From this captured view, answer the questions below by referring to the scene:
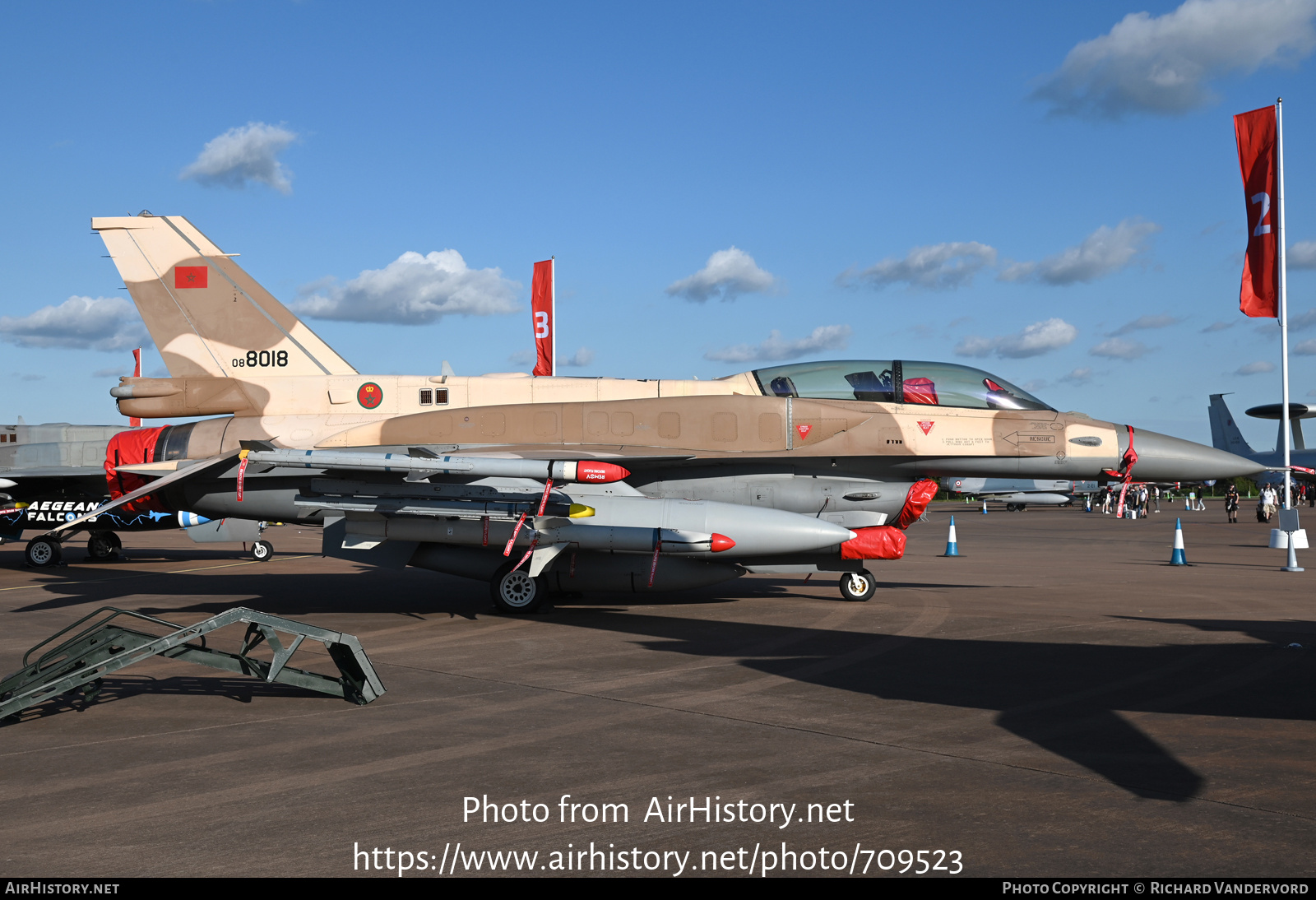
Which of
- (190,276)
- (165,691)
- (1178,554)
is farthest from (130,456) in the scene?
(1178,554)

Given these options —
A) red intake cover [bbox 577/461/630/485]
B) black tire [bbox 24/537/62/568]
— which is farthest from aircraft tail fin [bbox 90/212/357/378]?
black tire [bbox 24/537/62/568]

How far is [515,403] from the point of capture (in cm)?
1326

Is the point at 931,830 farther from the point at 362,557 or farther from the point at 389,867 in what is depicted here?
the point at 362,557

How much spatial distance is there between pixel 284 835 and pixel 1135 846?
376 cm

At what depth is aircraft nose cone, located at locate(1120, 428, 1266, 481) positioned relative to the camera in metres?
12.6

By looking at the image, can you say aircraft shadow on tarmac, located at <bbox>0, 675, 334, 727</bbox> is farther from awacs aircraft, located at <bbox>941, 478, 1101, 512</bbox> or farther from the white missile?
awacs aircraft, located at <bbox>941, 478, 1101, 512</bbox>

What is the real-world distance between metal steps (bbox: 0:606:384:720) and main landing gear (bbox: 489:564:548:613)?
15.6ft

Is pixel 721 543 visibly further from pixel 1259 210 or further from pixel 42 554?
pixel 42 554

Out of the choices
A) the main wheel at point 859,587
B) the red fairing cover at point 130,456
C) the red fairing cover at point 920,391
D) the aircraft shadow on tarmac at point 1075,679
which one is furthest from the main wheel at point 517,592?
the red fairing cover at point 920,391

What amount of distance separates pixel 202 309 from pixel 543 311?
1170 cm

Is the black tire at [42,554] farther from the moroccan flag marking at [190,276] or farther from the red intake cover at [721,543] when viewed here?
the red intake cover at [721,543]

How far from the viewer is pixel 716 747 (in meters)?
6.01

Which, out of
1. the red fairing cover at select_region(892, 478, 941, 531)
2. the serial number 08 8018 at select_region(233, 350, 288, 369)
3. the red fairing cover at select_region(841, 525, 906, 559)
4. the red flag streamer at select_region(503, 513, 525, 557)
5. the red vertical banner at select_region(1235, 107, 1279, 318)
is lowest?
the red fairing cover at select_region(841, 525, 906, 559)

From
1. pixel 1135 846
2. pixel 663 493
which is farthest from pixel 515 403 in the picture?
pixel 1135 846
